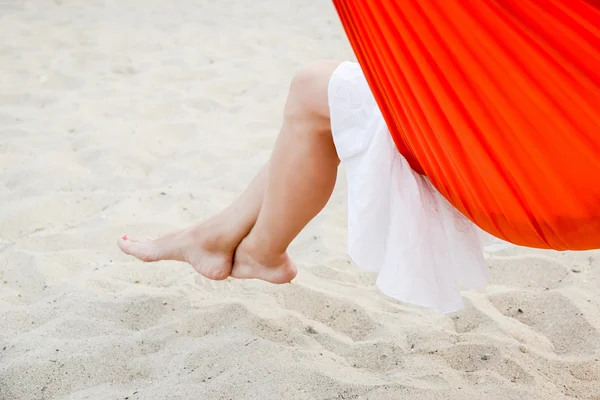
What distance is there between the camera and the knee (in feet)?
4.10

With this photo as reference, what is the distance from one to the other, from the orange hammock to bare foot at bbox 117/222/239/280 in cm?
60

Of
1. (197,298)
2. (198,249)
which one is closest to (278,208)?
(198,249)

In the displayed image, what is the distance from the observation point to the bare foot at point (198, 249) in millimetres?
1590

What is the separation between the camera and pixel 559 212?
1058 mm

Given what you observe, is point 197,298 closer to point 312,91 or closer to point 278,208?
point 278,208

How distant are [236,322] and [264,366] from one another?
0.20 meters

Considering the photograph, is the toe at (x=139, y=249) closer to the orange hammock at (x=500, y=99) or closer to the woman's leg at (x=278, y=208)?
the woman's leg at (x=278, y=208)

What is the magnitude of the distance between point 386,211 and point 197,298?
2.33 ft

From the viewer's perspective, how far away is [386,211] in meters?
1.19

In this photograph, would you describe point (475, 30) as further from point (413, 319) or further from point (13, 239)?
point (13, 239)

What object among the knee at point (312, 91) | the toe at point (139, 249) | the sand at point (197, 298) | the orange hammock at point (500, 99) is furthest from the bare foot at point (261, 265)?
the orange hammock at point (500, 99)

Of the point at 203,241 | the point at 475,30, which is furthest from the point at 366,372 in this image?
the point at 475,30

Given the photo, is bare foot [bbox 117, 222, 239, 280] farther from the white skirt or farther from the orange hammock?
the orange hammock

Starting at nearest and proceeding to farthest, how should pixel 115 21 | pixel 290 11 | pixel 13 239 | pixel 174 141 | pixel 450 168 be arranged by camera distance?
pixel 450 168, pixel 13 239, pixel 174 141, pixel 115 21, pixel 290 11
